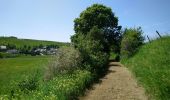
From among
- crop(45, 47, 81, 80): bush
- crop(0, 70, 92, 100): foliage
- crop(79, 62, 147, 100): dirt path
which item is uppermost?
crop(45, 47, 81, 80): bush

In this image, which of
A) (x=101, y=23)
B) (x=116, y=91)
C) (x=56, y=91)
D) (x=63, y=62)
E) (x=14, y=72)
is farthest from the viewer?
(x=101, y=23)

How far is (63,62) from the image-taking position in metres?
22.7

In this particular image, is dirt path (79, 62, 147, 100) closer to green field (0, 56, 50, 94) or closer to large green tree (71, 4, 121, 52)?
green field (0, 56, 50, 94)

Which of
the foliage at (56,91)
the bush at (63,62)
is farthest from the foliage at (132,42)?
the foliage at (56,91)

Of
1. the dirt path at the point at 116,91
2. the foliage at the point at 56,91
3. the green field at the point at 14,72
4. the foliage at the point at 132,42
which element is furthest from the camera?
the foliage at the point at 132,42

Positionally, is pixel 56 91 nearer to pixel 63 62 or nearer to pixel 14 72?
pixel 63 62

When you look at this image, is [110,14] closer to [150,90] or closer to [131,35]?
[131,35]

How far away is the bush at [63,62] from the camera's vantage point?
2192cm

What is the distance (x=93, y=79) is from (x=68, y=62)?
2.25 meters

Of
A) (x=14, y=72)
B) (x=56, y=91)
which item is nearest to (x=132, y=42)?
(x=14, y=72)

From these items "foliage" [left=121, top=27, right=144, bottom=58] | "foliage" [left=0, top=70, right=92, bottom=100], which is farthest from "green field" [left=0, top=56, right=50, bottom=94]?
"foliage" [left=121, top=27, right=144, bottom=58]

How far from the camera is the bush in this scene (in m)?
21.9

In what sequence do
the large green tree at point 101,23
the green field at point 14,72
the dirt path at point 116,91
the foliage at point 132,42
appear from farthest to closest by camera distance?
the large green tree at point 101,23 → the foliage at point 132,42 → the green field at point 14,72 → the dirt path at point 116,91

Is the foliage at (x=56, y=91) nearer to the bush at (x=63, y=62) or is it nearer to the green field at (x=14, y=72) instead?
the bush at (x=63, y=62)
